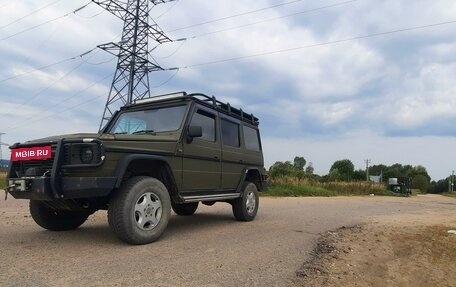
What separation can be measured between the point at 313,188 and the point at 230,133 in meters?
18.2

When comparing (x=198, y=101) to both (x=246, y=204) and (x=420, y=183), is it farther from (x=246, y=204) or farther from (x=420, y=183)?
(x=420, y=183)

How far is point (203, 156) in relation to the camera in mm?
7203

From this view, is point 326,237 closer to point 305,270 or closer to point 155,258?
point 305,270

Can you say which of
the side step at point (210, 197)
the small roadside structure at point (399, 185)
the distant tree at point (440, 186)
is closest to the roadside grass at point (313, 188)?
the small roadside structure at point (399, 185)

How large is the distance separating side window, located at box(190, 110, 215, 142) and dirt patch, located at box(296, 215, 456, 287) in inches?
→ 103

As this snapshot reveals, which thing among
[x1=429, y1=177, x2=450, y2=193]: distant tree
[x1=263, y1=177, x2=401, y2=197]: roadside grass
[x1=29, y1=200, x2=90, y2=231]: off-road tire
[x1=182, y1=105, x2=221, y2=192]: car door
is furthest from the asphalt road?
[x1=429, y1=177, x2=450, y2=193]: distant tree

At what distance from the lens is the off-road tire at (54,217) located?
21.2 feet

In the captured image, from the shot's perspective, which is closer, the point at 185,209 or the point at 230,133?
the point at 230,133

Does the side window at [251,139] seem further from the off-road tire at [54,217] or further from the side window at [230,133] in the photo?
the off-road tire at [54,217]

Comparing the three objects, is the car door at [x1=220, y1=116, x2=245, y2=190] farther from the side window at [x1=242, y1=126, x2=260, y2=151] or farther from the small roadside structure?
the small roadside structure

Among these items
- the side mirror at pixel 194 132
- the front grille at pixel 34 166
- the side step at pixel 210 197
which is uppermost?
the side mirror at pixel 194 132

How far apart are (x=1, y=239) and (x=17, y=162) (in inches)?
44.6

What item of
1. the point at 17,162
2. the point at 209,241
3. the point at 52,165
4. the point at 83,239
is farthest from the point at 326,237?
the point at 17,162

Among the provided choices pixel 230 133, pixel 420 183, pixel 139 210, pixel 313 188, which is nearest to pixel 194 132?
pixel 139 210
